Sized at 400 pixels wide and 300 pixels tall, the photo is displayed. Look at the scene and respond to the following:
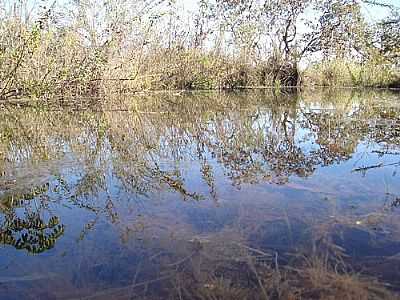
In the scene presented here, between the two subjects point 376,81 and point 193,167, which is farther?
point 376,81

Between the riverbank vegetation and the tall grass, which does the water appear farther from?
the tall grass

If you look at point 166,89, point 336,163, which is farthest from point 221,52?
point 336,163

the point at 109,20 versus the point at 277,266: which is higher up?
the point at 109,20

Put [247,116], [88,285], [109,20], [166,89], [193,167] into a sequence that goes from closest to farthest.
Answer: [88,285] < [193,167] < [247,116] < [109,20] < [166,89]

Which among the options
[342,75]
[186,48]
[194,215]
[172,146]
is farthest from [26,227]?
[342,75]

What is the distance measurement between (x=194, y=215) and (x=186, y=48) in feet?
41.4

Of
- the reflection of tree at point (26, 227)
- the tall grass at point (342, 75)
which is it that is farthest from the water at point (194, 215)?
the tall grass at point (342, 75)

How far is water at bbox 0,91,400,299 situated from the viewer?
4.95 feet

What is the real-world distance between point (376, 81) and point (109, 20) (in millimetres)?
13457

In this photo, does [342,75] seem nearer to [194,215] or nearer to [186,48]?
[186,48]

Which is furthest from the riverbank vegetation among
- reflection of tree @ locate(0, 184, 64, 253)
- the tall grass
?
reflection of tree @ locate(0, 184, 64, 253)

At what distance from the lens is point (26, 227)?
2.03m

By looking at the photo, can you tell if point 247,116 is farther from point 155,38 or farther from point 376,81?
point 376,81

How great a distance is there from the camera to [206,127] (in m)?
5.19
